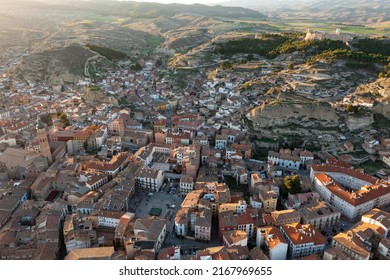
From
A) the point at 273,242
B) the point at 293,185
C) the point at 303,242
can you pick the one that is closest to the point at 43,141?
the point at 273,242

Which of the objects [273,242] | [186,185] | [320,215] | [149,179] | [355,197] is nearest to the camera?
[273,242]

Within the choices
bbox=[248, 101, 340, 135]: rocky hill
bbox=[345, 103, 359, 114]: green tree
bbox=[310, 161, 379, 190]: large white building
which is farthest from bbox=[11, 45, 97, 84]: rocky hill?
bbox=[310, 161, 379, 190]: large white building

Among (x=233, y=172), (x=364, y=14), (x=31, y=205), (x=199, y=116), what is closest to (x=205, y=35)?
(x=199, y=116)

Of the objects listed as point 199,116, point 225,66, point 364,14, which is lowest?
point 199,116

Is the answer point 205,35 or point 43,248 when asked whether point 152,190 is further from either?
point 205,35

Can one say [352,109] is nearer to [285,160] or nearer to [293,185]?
[285,160]

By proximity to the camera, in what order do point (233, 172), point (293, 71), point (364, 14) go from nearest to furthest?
point (233, 172) → point (293, 71) → point (364, 14)

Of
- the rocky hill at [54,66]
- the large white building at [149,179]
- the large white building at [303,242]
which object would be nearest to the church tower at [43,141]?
the large white building at [149,179]
